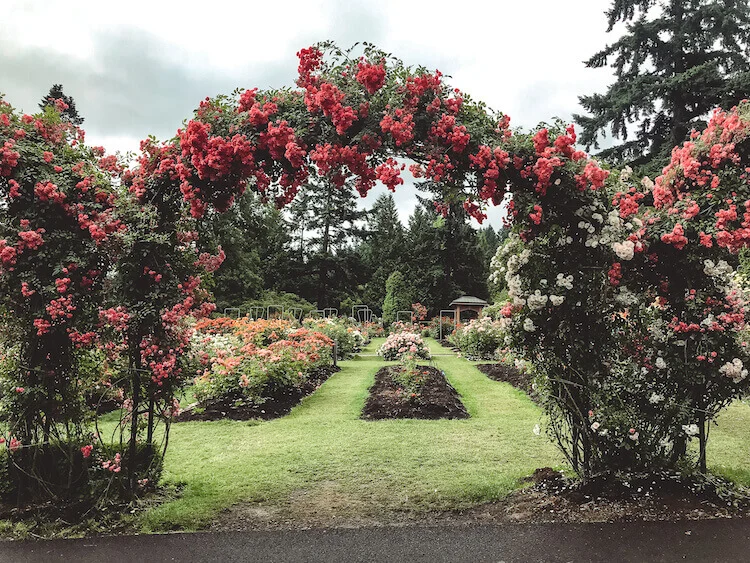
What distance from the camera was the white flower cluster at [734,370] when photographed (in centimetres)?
358

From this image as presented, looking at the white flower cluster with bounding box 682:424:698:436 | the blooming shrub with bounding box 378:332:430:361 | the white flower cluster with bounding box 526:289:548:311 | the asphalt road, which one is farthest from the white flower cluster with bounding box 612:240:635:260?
the blooming shrub with bounding box 378:332:430:361

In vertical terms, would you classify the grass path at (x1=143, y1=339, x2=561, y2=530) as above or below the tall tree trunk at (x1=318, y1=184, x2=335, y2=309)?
below

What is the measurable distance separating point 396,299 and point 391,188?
2283 cm

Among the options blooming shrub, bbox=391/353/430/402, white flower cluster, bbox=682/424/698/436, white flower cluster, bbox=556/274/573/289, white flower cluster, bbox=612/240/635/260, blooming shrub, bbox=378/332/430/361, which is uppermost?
white flower cluster, bbox=612/240/635/260

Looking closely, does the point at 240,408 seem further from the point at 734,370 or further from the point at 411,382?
the point at 734,370

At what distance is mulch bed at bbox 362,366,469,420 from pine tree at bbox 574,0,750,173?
1188 cm

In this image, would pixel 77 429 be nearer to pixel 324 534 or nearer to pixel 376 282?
pixel 324 534

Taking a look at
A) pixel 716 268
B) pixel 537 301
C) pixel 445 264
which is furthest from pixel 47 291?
pixel 445 264

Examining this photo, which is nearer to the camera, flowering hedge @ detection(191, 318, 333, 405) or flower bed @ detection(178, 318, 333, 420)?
flower bed @ detection(178, 318, 333, 420)

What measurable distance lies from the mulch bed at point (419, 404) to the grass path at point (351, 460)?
257 mm

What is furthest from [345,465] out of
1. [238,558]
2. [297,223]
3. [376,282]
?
[376,282]

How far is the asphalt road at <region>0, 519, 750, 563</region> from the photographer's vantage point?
2980mm

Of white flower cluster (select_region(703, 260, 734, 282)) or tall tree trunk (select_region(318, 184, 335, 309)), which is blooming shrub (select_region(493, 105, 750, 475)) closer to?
white flower cluster (select_region(703, 260, 734, 282))

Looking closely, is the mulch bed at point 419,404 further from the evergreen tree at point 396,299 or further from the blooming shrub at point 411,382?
the evergreen tree at point 396,299
